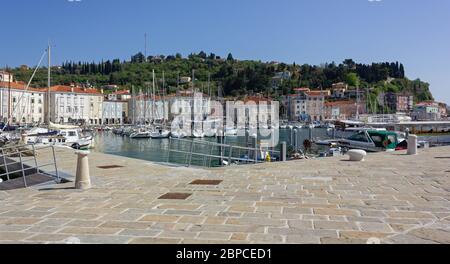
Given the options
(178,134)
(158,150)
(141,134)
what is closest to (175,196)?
(158,150)

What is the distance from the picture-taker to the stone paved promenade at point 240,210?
452 centimetres

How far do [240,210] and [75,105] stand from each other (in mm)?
107309

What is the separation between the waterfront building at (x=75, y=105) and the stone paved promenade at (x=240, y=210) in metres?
89.3

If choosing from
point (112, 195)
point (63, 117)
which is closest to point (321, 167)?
point (112, 195)

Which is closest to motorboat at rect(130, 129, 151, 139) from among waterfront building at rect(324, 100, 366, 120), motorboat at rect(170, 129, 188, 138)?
motorboat at rect(170, 129, 188, 138)

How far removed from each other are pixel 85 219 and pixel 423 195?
18.8ft

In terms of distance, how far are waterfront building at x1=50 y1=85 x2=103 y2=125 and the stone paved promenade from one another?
89286 millimetres

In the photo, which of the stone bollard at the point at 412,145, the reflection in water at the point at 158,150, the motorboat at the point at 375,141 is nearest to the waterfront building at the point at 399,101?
the reflection in water at the point at 158,150

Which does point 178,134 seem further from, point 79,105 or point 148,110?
point 79,105

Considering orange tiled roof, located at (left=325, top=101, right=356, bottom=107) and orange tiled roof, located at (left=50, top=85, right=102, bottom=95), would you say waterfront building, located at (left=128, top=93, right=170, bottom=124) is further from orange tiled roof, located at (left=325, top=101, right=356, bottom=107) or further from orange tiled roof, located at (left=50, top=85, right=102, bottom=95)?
orange tiled roof, located at (left=325, top=101, right=356, bottom=107)

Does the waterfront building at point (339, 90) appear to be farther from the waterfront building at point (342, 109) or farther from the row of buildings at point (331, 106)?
the waterfront building at point (342, 109)

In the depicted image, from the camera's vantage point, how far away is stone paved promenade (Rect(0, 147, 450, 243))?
4.52 meters

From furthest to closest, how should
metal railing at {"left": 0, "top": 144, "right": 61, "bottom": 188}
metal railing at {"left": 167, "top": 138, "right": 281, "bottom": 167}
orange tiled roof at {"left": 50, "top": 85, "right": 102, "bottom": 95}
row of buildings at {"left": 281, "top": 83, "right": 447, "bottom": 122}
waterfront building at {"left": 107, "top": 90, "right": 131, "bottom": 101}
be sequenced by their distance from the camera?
row of buildings at {"left": 281, "top": 83, "right": 447, "bottom": 122} → waterfront building at {"left": 107, "top": 90, "right": 131, "bottom": 101} → orange tiled roof at {"left": 50, "top": 85, "right": 102, "bottom": 95} → metal railing at {"left": 167, "top": 138, "right": 281, "bottom": 167} → metal railing at {"left": 0, "top": 144, "right": 61, "bottom": 188}

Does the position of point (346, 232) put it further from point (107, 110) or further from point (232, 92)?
point (232, 92)
